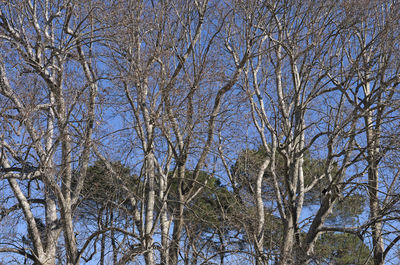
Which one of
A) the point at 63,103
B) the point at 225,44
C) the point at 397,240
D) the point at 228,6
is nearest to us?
the point at 397,240

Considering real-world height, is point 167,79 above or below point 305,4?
below

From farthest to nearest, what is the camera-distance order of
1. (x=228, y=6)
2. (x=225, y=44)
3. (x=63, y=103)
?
(x=225, y=44) < (x=228, y=6) < (x=63, y=103)

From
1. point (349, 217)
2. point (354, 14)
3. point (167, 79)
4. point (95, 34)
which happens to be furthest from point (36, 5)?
point (349, 217)

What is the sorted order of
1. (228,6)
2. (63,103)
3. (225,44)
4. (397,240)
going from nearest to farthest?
(397,240) → (63,103) → (228,6) → (225,44)

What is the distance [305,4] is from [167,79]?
2.85 meters

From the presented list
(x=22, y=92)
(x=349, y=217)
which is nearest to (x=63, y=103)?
(x=22, y=92)

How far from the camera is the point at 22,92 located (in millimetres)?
7625

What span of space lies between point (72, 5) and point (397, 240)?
6.80 metres

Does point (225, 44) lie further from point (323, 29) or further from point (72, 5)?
point (72, 5)

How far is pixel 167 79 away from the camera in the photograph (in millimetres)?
8484

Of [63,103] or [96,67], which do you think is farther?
[96,67]

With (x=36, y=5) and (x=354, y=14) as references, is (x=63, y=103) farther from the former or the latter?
(x=354, y=14)

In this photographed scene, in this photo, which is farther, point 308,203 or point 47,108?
point 308,203

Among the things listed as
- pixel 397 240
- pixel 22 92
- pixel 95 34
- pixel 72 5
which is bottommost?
pixel 397 240
